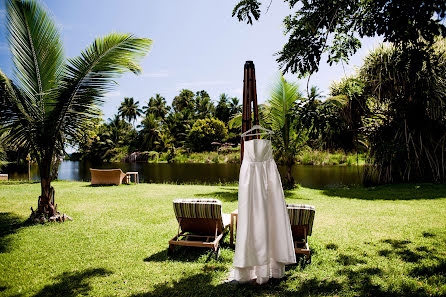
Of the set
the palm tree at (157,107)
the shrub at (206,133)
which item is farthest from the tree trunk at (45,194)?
the palm tree at (157,107)

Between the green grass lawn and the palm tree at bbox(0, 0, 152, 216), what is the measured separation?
161 centimetres

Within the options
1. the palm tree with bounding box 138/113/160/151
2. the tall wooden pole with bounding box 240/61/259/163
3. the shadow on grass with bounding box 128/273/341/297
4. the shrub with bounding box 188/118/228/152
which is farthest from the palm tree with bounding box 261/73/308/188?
the palm tree with bounding box 138/113/160/151

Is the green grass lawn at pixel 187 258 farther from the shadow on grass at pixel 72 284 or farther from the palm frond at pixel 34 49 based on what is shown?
the palm frond at pixel 34 49

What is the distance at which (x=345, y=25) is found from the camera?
424 cm

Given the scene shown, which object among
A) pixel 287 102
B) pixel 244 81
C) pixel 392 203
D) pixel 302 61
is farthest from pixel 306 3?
pixel 287 102

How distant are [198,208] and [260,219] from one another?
1380 mm

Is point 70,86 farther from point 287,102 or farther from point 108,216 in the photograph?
point 287,102

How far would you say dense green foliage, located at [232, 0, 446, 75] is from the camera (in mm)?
2732

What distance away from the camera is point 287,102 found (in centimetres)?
1152

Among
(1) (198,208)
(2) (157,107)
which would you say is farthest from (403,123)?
(2) (157,107)

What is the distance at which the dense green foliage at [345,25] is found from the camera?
2732 millimetres

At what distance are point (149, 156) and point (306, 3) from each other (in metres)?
38.8

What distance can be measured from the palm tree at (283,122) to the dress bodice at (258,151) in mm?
8355

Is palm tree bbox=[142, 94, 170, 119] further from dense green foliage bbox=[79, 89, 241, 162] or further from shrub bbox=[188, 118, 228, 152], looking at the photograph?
shrub bbox=[188, 118, 228, 152]
